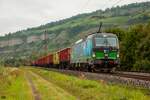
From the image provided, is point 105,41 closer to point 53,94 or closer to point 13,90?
point 13,90

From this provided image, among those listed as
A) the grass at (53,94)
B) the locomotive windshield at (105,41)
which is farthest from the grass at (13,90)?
the locomotive windshield at (105,41)

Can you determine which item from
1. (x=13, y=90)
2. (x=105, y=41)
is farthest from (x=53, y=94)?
(x=105, y=41)

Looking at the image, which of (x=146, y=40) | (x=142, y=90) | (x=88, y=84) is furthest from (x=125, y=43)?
(x=142, y=90)

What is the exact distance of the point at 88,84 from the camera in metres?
26.0

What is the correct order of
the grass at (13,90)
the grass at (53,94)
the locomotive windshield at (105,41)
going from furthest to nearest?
1. the locomotive windshield at (105,41)
2. the grass at (13,90)
3. the grass at (53,94)

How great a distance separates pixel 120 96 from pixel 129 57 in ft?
137

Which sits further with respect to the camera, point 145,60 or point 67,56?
point 67,56

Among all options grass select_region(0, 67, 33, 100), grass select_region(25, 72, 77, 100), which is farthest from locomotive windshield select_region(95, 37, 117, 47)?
grass select_region(25, 72, 77, 100)

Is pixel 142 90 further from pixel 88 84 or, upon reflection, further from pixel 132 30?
pixel 132 30

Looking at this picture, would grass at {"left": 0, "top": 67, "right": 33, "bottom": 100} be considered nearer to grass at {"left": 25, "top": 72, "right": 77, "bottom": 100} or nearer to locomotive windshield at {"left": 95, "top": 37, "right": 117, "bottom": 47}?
grass at {"left": 25, "top": 72, "right": 77, "bottom": 100}

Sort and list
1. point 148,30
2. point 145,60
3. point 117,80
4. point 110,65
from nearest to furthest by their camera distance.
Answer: point 117,80
point 110,65
point 145,60
point 148,30

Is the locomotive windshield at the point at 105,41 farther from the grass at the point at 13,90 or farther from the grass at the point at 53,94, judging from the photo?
the grass at the point at 53,94

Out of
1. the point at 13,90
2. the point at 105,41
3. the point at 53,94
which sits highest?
the point at 105,41

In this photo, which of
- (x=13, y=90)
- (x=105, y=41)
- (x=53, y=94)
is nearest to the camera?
(x=53, y=94)
